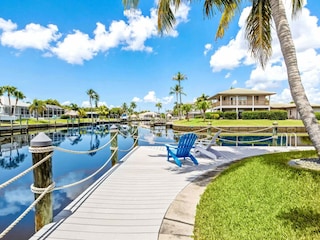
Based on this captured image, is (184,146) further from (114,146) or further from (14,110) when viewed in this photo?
(14,110)

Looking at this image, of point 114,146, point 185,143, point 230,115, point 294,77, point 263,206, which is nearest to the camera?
point 263,206

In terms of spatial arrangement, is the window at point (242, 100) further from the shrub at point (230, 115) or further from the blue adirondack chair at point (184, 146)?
the blue adirondack chair at point (184, 146)

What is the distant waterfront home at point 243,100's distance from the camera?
41.4 meters

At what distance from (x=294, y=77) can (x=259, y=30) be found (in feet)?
12.4

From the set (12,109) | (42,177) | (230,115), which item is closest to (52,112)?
(12,109)

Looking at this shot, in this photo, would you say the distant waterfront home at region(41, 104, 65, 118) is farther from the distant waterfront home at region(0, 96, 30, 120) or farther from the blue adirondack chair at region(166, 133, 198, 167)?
the blue adirondack chair at region(166, 133, 198, 167)

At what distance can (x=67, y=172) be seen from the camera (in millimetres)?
9867

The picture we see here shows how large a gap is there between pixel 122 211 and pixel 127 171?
2.74 meters

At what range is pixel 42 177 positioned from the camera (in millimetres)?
3045

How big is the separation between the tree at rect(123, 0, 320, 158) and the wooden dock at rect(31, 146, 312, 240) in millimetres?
2727

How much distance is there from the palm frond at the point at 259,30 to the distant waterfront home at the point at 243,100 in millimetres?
33946

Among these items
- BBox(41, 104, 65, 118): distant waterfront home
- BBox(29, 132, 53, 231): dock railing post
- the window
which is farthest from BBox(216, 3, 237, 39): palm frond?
BBox(41, 104, 65, 118): distant waterfront home

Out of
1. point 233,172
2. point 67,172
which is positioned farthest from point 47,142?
point 67,172

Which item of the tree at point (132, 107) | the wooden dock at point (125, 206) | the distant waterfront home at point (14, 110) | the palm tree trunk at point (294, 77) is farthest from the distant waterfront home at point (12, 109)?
the tree at point (132, 107)
